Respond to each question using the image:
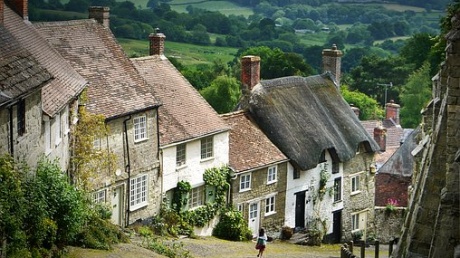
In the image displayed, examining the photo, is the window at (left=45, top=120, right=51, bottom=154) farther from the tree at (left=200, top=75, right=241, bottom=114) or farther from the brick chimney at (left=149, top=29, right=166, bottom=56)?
the tree at (left=200, top=75, right=241, bottom=114)

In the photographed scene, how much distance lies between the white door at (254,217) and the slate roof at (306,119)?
2956mm

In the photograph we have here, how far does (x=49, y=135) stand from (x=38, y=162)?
272 cm

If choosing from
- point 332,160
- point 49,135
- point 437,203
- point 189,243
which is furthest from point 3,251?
point 332,160

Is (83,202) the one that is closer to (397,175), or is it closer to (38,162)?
(38,162)

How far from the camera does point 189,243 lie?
42.2 metres

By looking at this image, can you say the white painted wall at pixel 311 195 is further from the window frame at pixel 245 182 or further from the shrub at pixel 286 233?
the window frame at pixel 245 182

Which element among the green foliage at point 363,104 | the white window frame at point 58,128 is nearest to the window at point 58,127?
the white window frame at point 58,128

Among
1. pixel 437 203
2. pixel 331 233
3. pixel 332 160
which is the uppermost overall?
pixel 437 203

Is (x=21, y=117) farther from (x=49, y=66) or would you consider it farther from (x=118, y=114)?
(x=118, y=114)

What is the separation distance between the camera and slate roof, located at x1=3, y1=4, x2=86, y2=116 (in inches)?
1316

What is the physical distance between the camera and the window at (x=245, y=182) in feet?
160

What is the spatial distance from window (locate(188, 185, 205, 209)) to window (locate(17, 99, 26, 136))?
1805 cm

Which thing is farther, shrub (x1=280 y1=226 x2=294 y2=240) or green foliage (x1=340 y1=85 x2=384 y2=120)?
green foliage (x1=340 y1=85 x2=384 y2=120)

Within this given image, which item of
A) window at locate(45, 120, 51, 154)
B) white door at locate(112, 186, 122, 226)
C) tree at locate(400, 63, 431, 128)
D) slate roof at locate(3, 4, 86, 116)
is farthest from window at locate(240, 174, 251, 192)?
tree at locate(400, 63, 431, 128)
